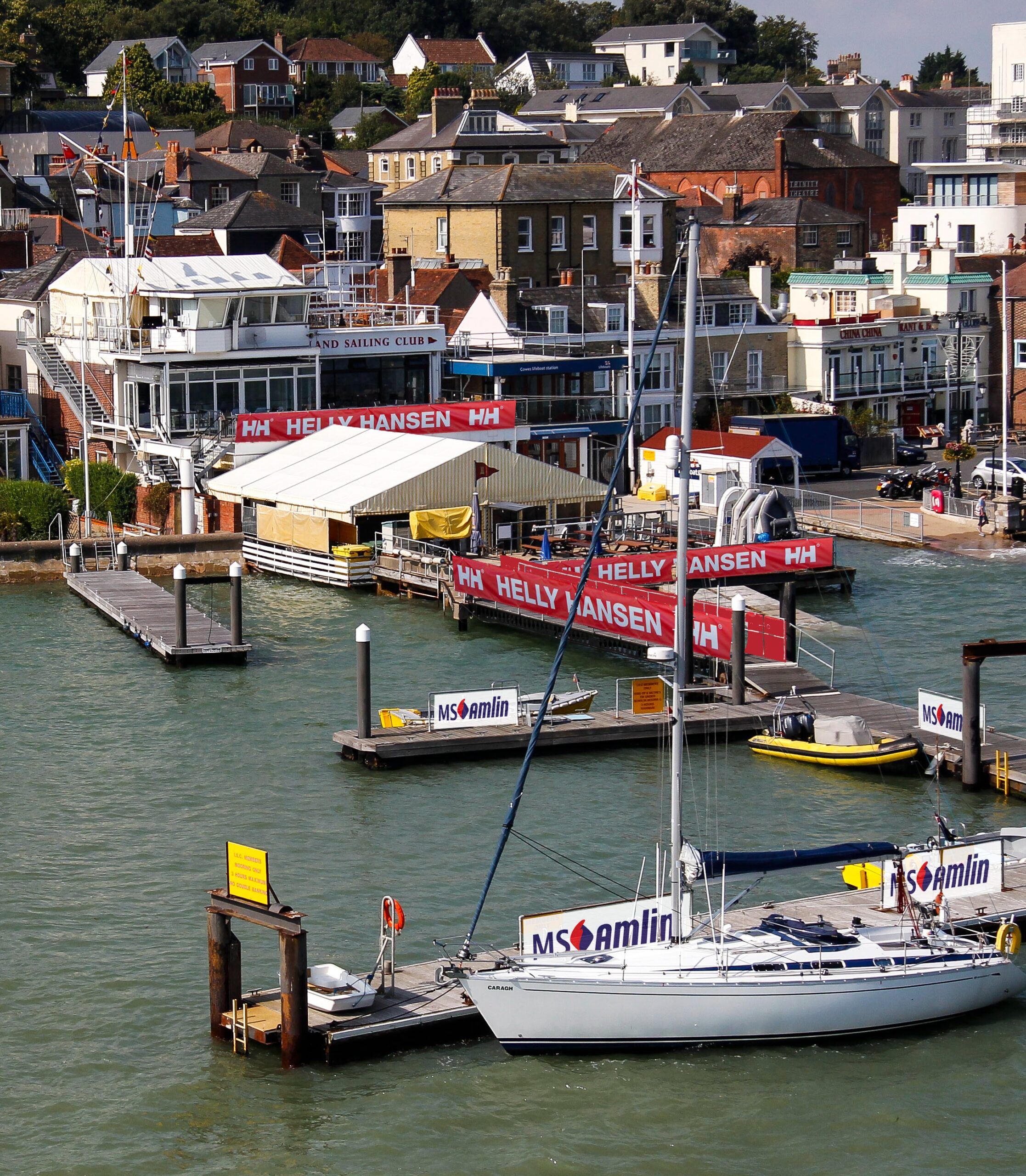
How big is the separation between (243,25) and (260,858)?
150 metres

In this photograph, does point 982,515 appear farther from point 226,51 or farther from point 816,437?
point 226,51

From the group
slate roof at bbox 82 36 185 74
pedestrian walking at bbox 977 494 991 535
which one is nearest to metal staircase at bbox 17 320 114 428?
pedestrian walking at bbox 977 494 991 535

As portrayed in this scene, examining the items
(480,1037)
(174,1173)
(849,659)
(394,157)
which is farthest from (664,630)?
(394,157)

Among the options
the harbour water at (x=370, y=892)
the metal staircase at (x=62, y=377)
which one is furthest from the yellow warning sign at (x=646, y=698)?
the metal staircase at (x=62, y=377)

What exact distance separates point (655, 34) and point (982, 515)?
132 meters

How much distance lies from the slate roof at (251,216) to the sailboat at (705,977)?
7254 centimetres

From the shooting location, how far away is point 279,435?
62.4m

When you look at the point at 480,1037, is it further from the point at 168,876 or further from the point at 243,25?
the point at 243,25

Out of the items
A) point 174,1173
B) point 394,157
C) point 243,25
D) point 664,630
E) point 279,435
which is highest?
point 243,25

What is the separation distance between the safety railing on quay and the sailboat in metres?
→ 35.6

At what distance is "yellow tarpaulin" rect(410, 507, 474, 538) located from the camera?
179 feet

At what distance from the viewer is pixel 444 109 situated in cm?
11250

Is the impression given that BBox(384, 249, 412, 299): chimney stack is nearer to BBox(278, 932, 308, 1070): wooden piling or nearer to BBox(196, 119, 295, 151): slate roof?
BBox(196, 119, 295, 151): slate roof

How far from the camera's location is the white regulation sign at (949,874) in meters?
26.7
